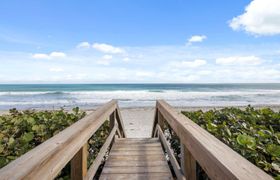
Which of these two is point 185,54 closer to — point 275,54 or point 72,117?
point 275,54

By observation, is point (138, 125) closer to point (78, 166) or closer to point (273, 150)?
point (78, 166)

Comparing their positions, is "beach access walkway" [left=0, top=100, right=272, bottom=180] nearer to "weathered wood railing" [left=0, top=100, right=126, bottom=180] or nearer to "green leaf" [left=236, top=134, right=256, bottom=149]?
"weathered wood railing" [left=0, top=100, right=126, bottom=180]

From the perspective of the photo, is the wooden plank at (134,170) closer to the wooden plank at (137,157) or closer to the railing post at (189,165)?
the wooden plank at (137,157)

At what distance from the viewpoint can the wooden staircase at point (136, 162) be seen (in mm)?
2557

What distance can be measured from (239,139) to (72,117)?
1986 mm

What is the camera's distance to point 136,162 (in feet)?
9.85

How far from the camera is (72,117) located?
290 cm

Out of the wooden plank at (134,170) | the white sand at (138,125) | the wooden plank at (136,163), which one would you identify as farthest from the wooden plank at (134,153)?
the white sand at (138,125)

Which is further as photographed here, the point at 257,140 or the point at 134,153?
the point at 134,153

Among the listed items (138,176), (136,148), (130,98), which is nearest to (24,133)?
(138,176)

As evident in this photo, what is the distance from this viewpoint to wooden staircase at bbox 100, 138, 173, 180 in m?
2.56

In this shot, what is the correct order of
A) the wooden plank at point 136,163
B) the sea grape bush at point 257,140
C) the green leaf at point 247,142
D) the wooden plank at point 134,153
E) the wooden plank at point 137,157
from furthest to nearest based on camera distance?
the wooden plank at point 134,153 < the wooden plank at point 137,157 < the wooden plank at point 136,163 < the green leaf at point 247,142 < the sea grape bush at point 257,140

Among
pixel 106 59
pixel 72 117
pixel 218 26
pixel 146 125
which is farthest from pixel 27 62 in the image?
pixel 72 117

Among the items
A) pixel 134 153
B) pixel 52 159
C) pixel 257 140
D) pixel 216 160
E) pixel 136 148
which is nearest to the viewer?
pixel 216 160
